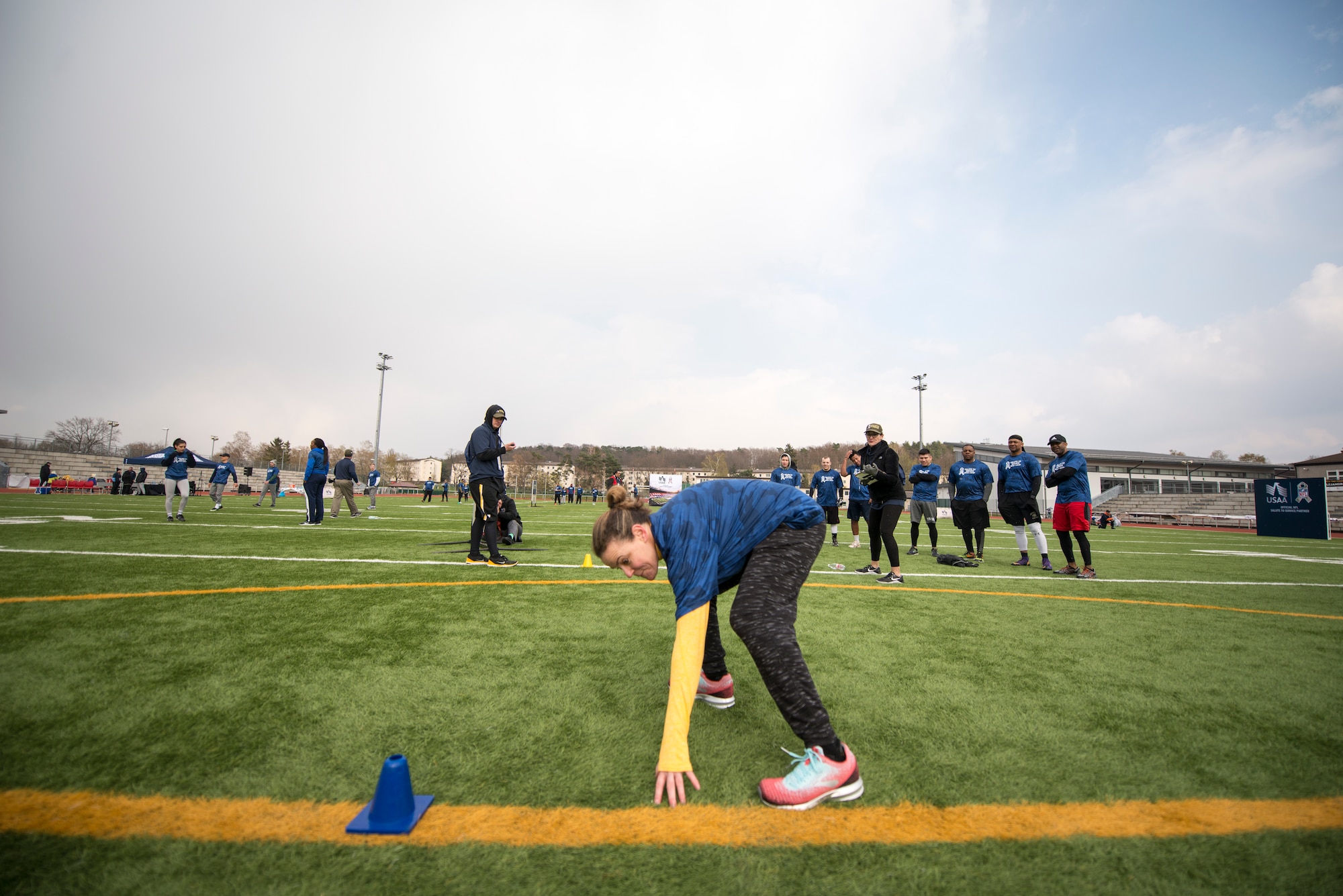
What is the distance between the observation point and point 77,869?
1455 mm

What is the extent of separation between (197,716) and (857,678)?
3.16 metres

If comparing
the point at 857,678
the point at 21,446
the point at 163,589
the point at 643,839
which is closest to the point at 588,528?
the point at 163,589

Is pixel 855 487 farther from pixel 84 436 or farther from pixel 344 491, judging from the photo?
pixel 84 436

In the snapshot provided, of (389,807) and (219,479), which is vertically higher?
(219,479)

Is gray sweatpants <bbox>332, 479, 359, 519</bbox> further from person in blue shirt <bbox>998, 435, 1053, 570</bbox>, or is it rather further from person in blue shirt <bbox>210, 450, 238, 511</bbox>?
person in blue shirt <bbox>998, 435, 1053, 570</bbox>

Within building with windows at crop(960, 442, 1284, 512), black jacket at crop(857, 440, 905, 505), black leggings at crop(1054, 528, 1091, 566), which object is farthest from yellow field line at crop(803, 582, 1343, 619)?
building with windows at crop(960, 442, 1284, 512)

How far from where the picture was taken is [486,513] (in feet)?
22.6

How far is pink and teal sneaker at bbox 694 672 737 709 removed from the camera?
8.97 feet

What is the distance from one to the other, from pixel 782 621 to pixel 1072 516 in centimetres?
718

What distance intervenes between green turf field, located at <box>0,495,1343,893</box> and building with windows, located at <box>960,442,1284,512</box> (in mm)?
60257

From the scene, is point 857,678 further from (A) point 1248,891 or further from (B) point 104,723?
(B) point 104,723

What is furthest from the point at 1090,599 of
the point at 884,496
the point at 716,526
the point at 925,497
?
the point at 716,526

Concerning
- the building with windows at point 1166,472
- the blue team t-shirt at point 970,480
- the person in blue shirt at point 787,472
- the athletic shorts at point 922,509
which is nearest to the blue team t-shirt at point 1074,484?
the blue team t-shirt at point 970,480

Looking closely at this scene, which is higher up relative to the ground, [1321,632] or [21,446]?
[21,446]
